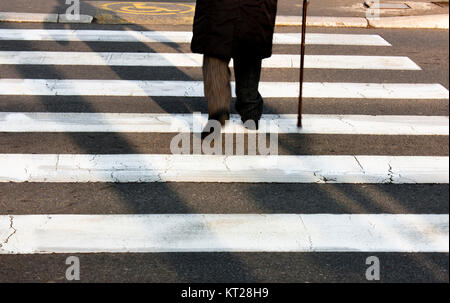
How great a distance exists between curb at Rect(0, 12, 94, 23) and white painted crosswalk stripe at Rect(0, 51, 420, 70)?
177 cm

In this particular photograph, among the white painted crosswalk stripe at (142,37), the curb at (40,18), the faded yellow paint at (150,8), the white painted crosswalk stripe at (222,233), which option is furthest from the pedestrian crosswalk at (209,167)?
the faded yellow paint at (150,8)

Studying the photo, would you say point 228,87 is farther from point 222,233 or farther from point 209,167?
point 222,233

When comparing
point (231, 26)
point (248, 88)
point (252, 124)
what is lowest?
point (252, 124)

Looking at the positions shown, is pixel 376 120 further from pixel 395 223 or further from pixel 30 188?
pixel 30 188

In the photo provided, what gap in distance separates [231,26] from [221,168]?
1.07 m

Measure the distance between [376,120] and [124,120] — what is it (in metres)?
2.11

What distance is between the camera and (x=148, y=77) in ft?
26.4

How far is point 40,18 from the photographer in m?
10.6

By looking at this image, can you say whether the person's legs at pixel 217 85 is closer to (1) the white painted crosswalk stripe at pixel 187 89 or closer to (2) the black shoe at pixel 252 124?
(2) the black shoe at pixel 252 124

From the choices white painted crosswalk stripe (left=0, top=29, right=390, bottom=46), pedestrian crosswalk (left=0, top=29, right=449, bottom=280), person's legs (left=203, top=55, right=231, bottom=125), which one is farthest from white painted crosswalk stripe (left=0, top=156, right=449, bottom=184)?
white painted crosswalk stripe (left=0, top=29, right=390, bottom=46)

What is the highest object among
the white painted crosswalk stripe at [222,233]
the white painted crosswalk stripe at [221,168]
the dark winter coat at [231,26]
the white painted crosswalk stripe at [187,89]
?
the dark winter coat at [231,26]

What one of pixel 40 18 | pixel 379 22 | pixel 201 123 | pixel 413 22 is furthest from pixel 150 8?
pixel 201 123

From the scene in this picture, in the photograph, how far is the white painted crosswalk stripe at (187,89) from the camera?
7.46 m

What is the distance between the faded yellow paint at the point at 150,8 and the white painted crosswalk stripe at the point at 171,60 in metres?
2.33
